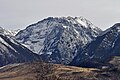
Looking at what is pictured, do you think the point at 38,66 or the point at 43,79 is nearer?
the point at 43,79

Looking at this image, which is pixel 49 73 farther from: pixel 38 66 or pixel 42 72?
pixel 38 66

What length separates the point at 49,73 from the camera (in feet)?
303

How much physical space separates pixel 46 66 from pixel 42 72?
2.42 meters

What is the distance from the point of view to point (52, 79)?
95.4 m

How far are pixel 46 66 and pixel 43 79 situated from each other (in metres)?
3.17

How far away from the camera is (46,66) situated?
95.0m

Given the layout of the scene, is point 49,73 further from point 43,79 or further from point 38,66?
point 38,66

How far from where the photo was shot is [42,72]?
305 feet

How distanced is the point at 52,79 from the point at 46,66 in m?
3.26

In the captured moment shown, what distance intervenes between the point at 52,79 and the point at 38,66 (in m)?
6.73

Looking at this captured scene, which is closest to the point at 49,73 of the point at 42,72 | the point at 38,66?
the point at 42,72

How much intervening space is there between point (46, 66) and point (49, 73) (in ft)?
10.3

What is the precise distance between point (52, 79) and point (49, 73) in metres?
3.56

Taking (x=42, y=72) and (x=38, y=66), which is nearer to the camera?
(x=42, y=72)
